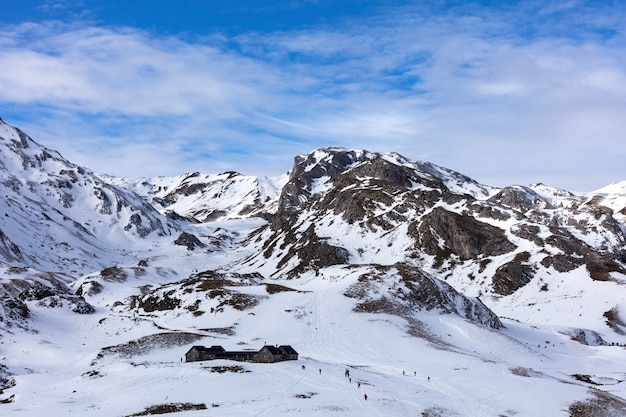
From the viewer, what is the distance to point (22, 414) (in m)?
44.2

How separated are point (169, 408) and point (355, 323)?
4810 cm

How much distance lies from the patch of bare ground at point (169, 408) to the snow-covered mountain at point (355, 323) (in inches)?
8.9

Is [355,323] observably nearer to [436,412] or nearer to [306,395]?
[306,395]

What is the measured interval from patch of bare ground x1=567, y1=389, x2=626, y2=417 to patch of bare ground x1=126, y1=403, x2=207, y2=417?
35.2 metres

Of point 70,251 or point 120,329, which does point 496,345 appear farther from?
point 70,251

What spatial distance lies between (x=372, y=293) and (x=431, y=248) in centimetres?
6107

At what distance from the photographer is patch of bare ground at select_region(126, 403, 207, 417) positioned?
44.6 meters

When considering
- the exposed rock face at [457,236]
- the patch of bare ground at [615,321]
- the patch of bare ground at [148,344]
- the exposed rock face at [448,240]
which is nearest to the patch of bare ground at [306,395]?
the patch of bare ground at [148,344]

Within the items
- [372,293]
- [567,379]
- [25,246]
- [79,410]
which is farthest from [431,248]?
[25,246]

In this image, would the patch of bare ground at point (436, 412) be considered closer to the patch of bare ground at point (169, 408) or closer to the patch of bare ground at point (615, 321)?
the patch of bare ground at point (169, 408)

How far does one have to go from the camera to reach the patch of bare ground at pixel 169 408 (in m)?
44.6

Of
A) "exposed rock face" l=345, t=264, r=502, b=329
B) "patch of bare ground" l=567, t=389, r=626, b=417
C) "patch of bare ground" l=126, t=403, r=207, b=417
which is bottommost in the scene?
"patch of bare ground" l=567, t=389, r=626, b=417

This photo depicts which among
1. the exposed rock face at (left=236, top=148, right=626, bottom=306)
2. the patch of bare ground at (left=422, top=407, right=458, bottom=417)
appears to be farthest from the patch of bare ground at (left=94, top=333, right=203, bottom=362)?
the exposed rock face at (left=236, top=148, right=626, bottom=306)

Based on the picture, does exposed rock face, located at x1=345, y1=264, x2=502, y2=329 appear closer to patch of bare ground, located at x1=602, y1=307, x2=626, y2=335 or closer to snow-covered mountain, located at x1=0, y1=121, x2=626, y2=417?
snow-covered mountain, located at x1=0, y1=121, x2=626, y2=417
